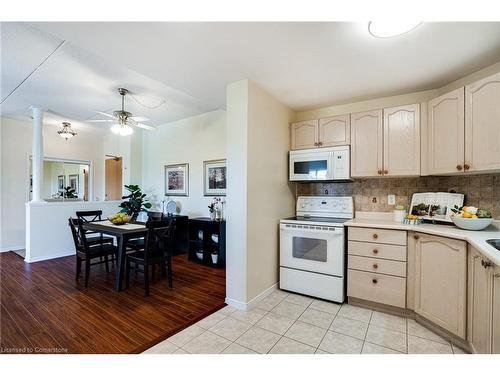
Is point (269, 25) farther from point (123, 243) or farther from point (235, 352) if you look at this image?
point (123, 243)

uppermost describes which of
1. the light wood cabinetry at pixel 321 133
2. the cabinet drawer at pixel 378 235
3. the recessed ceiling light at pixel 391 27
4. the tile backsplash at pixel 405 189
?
the recessed ceiling light at pixel 391 27

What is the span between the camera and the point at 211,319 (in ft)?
7.04

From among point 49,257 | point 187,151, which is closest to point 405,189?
point 187,151

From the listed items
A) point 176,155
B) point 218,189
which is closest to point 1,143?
point 176,155

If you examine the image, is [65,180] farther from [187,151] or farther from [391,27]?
[391,27]

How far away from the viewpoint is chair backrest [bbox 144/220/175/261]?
2.69 m

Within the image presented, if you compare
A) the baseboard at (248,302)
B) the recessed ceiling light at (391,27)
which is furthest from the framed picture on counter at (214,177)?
the recessed ceiling light at (391,27)

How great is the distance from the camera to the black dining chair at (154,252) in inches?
105

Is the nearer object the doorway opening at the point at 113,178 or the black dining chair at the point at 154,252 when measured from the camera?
the black dining chair at the point at 154,252

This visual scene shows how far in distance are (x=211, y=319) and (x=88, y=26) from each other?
8.00 feet

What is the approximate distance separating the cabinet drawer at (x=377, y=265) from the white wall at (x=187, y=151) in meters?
2.61

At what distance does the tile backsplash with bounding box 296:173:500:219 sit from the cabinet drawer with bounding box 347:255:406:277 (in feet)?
2.38

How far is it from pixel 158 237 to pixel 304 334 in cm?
188

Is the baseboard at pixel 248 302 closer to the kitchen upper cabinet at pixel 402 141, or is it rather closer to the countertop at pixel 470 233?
the countertop at pixel 470 233
